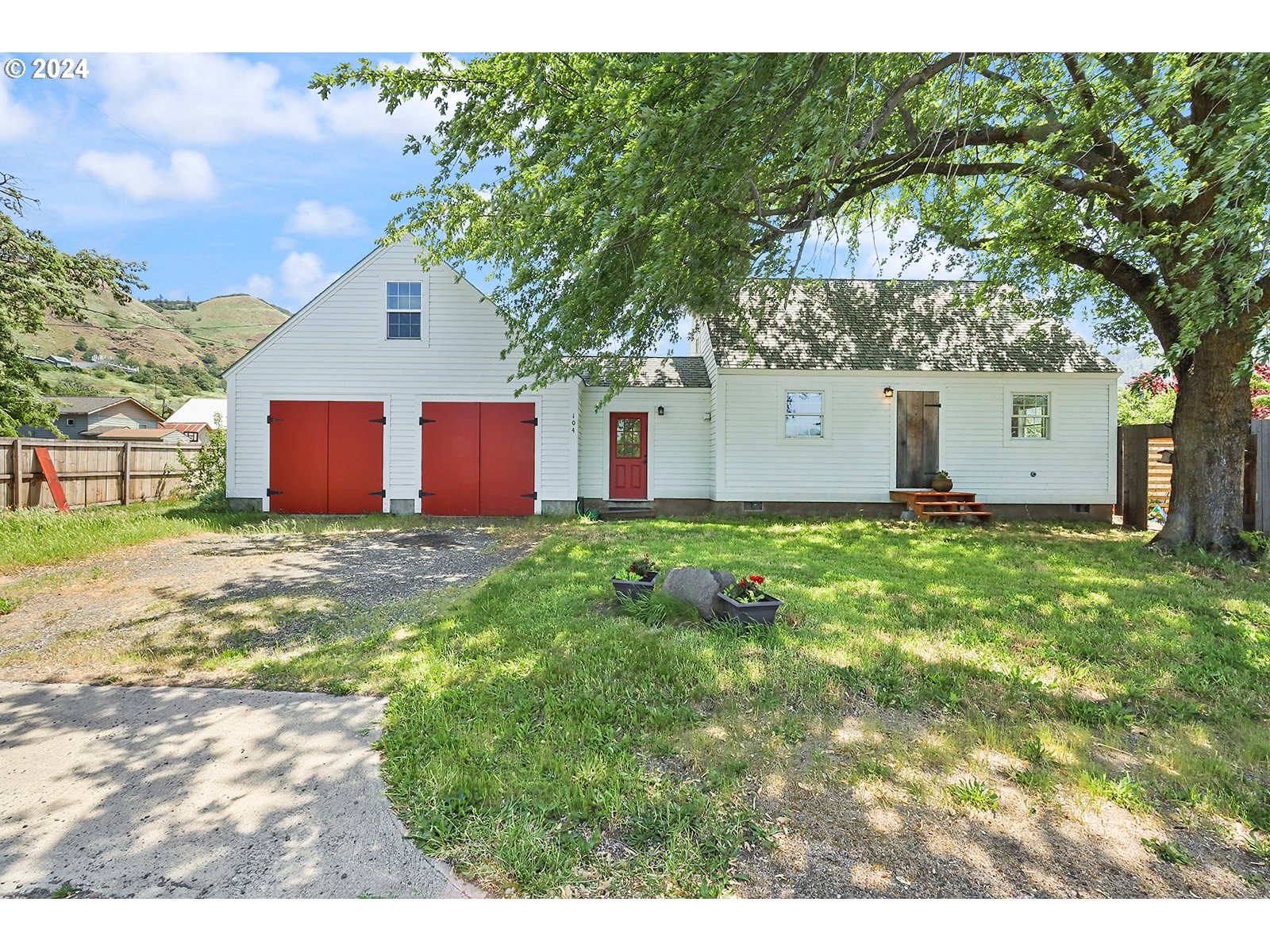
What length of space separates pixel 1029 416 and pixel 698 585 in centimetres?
1110

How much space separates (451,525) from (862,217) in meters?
9.11

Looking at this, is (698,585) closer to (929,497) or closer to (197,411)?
(929,497)

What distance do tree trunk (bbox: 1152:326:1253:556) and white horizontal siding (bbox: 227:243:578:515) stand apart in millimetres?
9687

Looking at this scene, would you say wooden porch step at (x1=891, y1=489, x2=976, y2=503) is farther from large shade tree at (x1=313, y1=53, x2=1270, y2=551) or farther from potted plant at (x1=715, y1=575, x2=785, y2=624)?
potted plant at (x1=715, y1=575, x2=785, y2=624)

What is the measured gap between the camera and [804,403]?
12.0m

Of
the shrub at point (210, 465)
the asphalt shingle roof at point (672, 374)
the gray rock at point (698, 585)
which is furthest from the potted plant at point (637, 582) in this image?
the shrub at point (210, 465)

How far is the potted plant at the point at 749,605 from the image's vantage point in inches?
163

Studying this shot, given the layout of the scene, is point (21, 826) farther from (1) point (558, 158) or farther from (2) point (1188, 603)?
(2) point (1188, 603)

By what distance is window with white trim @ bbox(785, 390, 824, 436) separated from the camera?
11.9 meters

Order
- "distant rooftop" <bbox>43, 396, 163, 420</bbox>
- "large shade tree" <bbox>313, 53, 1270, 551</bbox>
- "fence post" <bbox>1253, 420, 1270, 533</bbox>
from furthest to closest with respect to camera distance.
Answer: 1. "distant rooftop" <bbox>43, 396, 163, 420</bbox>
2. "fence post" <bbox>1253, 420, 1270, 533</bbox>
3. "large shade tree" <bbox>313, 53, 1270, 551</bbox>

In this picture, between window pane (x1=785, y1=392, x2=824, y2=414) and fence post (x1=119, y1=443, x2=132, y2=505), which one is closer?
fence post (x1=119, y1=443, x2=132, y2=505)

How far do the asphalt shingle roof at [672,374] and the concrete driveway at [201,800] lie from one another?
9809 millimetres

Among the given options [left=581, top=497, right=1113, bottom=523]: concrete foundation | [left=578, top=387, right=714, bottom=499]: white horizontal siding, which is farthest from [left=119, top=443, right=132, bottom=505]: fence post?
[left=578, top=387, right=714, bottom=499]: white horizontal siding
